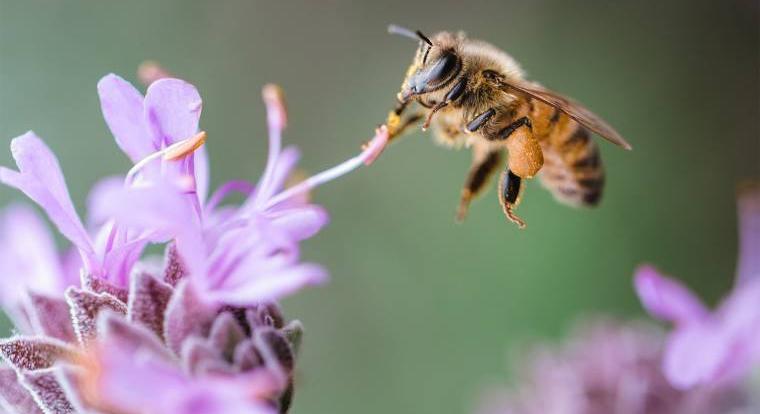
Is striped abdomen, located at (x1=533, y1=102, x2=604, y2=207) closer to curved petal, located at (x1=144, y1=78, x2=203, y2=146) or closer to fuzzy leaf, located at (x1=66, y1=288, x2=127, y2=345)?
curved petal, located at (x1=144, y1=78, x2=203, y2=146)

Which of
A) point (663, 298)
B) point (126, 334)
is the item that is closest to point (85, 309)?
point (126, 334)

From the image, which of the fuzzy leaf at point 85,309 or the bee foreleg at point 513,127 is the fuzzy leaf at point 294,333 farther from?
the bee foreleg at point 513,127

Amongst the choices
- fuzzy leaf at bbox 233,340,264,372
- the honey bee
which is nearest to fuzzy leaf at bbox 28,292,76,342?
fuzzy leaf at bbox 233,340,264,372

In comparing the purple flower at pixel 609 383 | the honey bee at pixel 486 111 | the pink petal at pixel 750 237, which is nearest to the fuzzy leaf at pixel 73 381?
the honey bee at pixel 486 111

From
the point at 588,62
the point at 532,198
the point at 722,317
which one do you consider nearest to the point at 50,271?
the point at 722,317

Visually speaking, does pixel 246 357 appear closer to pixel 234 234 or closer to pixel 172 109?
pixel 234 234

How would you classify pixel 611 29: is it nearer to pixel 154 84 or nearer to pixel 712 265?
pixel 712 265

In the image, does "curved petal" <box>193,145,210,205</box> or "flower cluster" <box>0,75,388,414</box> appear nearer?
"flower cluster" <box>0,75,388,414</box>
